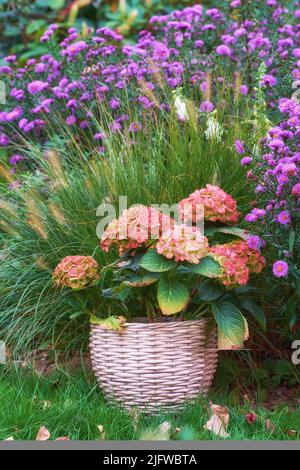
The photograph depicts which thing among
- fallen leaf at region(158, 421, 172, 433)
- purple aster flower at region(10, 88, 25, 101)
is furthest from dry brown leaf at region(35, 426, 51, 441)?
purple aster flower at region(10, 88, 25, 101)

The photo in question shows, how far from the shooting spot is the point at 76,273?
127 inches

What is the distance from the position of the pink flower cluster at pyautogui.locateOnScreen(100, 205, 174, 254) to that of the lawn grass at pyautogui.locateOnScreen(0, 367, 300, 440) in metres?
0.70


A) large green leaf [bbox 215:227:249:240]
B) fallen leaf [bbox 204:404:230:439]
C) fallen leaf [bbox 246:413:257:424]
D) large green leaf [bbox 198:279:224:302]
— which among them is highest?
large green leaf [bbox 215:227:249:240]

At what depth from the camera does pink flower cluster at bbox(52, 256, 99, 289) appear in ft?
10.6

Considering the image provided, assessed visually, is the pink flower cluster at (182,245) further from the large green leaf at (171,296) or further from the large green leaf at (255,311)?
the large green leaf at (255,311)

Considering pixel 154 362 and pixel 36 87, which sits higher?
pixel 36 87

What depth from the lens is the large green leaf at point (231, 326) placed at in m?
3.07

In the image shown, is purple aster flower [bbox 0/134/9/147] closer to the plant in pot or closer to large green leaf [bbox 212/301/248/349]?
the plant in pot

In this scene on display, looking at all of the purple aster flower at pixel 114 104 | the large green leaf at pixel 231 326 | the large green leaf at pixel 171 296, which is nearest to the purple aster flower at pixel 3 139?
the purple aster flower at pixel 114 104

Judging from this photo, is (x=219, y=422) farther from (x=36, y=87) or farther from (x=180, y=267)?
(x=36, y=87)

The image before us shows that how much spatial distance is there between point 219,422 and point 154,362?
369 mm

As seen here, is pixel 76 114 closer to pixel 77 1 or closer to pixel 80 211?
pixel 80 211

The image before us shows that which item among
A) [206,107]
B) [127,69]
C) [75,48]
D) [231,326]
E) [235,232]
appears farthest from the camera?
[75,48]

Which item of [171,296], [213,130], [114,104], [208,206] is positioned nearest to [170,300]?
[171,296]
